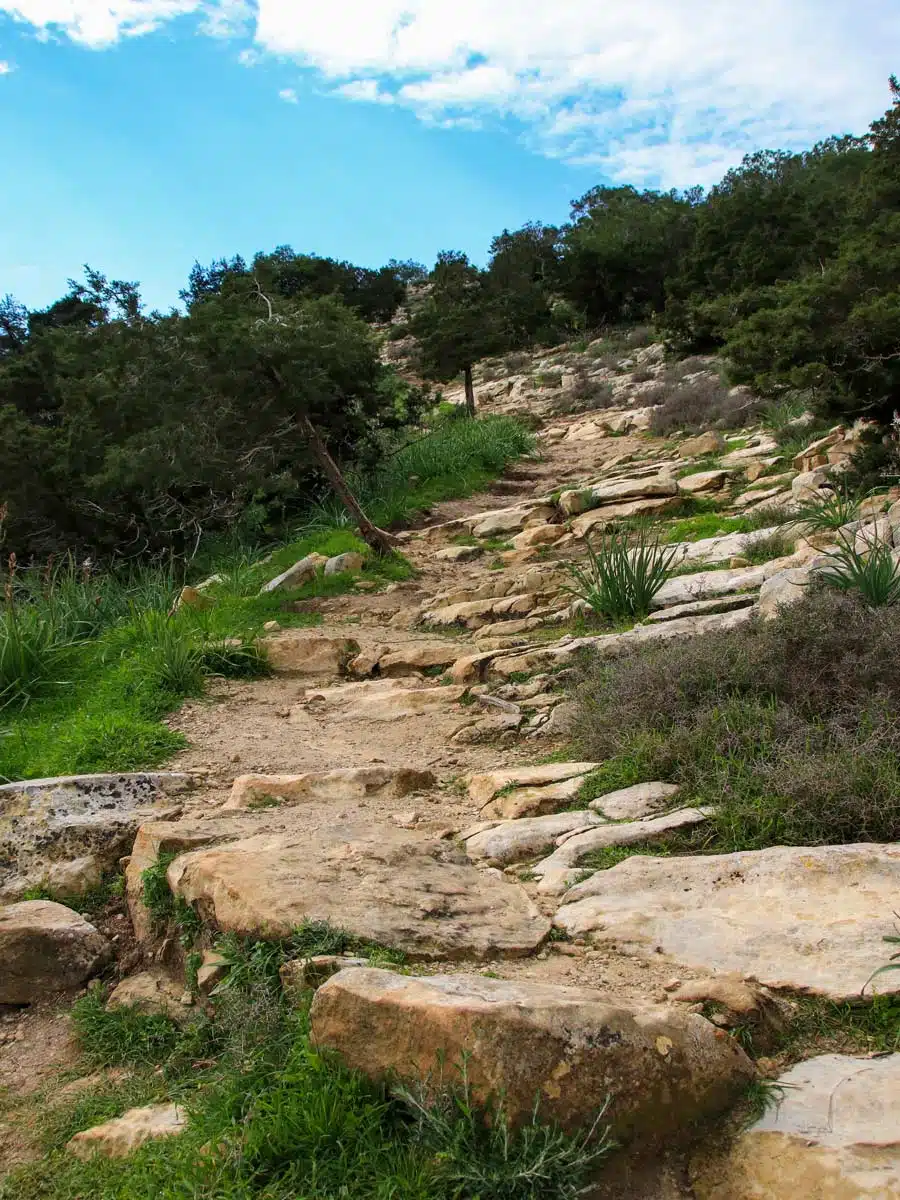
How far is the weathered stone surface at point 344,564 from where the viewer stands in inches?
380

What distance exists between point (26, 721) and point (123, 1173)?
4235 mm

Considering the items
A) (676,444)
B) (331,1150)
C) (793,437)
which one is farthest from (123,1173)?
(676,444)

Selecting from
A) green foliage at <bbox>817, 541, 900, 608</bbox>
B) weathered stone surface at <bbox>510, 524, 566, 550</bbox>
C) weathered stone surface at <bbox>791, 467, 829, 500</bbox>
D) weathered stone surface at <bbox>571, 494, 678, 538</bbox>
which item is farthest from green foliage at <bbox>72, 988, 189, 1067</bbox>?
weathered stone surface at <bbox>571, 494, 678, 538</bbox>

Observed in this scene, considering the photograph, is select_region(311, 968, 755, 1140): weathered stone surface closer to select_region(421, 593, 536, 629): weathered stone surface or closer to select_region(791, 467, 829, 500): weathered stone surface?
select_region(421, 593, 536, 629): weathered stone surface

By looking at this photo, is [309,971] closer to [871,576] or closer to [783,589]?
[871,576]

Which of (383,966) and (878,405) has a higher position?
(878,405)

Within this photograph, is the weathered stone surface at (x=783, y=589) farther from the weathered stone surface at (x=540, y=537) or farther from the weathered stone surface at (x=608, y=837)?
the weathered stone surface at (x=540, y=537)

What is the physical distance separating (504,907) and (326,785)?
149cm

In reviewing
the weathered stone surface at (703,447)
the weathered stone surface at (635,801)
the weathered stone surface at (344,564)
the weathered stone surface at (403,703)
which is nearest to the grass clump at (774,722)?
the weathered stone surface at (635,801)

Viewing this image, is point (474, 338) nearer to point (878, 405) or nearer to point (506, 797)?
point (878, 405)

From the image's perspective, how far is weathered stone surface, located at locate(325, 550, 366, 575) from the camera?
966cm

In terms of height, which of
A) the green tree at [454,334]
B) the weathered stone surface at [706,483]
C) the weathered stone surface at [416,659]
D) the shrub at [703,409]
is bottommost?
the weathered stone surface at [416,659]

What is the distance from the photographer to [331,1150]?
78.7 inches

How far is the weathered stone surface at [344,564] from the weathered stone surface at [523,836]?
241 inches
